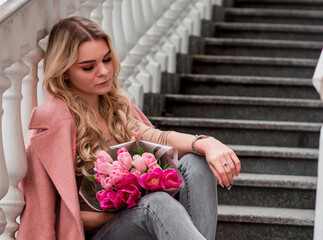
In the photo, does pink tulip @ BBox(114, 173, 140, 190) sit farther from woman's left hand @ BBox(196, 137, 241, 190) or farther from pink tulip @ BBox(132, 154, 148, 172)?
woman's left hand @ BBox(196, 137, 241, 190)

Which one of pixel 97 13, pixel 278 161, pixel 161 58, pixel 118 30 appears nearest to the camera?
pixel 97 13

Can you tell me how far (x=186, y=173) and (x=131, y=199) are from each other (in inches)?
12.6

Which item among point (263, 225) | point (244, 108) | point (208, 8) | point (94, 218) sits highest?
point (208, 8)

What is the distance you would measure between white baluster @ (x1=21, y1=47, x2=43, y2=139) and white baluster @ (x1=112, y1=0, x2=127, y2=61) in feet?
3.46

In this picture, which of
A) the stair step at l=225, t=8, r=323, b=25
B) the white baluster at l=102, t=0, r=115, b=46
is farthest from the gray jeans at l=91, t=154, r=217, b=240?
the stair step at l=225, t=8, r=323, b=25

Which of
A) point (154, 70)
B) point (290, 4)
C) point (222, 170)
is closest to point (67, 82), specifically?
point (222, 170)

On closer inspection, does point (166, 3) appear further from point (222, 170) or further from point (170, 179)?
point (170, 179)

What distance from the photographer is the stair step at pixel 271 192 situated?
3.26 m

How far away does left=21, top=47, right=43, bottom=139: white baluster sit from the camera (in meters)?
2.30

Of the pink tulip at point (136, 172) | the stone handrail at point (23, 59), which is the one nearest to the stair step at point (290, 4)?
the stone handrail at point (23, 59)

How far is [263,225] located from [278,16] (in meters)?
2.65

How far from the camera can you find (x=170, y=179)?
2.13 meters

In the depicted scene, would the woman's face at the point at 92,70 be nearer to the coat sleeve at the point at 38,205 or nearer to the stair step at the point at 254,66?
the coat sleeve at the point at 38,205

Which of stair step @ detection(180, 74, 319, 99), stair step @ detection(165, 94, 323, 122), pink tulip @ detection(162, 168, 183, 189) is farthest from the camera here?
stair step @ detection(180, 74, 319, 99)
